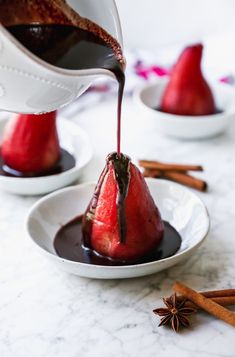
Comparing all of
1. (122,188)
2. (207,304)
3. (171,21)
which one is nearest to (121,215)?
(122,188)

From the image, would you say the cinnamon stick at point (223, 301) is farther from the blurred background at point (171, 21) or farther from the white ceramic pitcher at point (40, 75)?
the blurred background at point (171, 21)

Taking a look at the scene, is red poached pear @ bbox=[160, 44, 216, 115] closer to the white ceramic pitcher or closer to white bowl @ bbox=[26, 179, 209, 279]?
white bowl @ bbox=[26, 179, 209, 279]

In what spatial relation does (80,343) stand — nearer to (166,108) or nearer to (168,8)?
(166,108)

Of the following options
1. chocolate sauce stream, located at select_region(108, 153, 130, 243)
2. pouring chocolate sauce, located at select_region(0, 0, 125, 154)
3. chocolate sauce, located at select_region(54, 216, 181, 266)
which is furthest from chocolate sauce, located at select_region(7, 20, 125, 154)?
chocolate sauce, located at select_region(54, 216, 181, 266)

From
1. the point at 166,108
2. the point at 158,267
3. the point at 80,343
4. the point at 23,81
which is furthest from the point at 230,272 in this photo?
the point at 166,108

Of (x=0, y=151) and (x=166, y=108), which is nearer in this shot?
(x=0, y=151)

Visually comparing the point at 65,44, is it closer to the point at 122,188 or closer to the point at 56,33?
the point at 56,33
